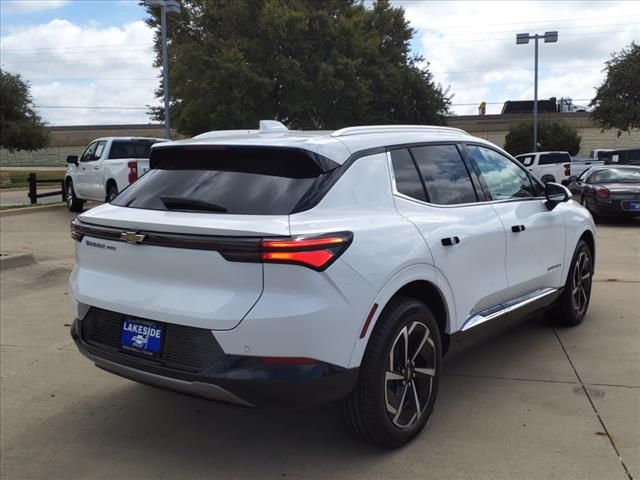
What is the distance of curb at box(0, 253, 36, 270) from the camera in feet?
27.2

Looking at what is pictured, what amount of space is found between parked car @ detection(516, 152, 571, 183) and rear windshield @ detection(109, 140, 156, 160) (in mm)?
15672

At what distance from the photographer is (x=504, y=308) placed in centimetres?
436

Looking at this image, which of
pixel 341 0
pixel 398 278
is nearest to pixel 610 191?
pixel 398 278

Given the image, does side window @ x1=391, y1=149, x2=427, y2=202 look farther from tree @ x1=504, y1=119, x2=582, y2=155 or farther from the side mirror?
A: tree @ x1=504, y1=119, x2=582, y2=155

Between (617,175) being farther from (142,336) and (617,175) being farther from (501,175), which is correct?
(142,336)

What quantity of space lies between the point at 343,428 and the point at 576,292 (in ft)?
9.37

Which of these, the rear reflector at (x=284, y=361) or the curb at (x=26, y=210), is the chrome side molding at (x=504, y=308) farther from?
the curb at (x=26, y=210)

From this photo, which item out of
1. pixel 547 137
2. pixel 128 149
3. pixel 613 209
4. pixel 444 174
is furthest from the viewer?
pixel 547 137

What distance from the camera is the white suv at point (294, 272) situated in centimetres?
292

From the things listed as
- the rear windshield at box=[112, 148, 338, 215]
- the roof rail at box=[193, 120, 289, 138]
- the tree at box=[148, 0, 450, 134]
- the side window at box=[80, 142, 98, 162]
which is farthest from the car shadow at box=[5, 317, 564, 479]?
the tree at box=[148, 0, 450, 134]

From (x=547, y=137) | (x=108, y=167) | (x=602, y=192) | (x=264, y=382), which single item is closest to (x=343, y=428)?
(x=264, y=382)

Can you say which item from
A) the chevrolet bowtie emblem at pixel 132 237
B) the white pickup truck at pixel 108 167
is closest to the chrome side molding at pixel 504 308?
the chevrolet bowtie emblem at pixel 132 237

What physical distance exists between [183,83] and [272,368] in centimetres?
3014

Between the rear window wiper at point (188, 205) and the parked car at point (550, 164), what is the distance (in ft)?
76.7
